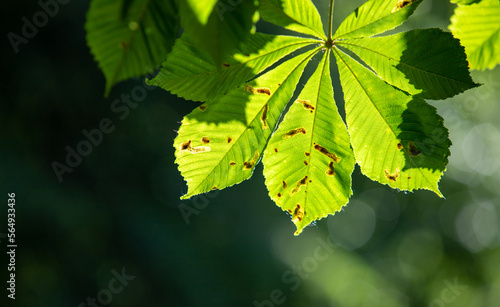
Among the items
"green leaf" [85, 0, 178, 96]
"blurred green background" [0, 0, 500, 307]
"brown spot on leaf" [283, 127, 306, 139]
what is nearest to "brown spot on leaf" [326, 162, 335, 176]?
"brown spot on leaf" [283, 127, 306, 139]

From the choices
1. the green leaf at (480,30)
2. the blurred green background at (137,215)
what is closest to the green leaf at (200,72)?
the green leaf at (480,30)

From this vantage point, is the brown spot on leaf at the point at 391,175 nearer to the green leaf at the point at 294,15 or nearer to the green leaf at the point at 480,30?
the green leaf at the point at 294,15

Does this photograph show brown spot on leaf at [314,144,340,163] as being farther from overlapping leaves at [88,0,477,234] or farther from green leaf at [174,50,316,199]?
green leaf at [174,50,316,199]

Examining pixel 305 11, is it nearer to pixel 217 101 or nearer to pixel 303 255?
pixel 217 101

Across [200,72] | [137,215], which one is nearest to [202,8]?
[200,72]

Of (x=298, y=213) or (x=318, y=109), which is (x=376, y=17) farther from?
(x=298, y=213)

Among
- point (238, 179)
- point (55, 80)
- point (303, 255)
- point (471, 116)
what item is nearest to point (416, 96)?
point (238, 179)
